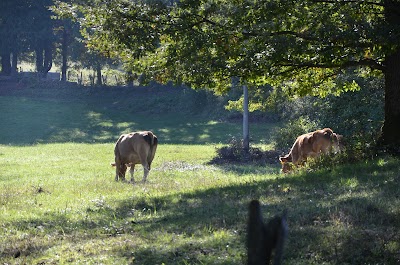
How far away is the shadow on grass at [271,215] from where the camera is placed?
7.15 metres

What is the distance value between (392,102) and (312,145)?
454 centimetres

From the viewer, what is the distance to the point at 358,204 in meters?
Result: 9.27

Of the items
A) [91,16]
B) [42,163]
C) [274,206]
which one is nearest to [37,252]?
[274,206]

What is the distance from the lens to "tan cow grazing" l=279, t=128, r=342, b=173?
18.9 meters

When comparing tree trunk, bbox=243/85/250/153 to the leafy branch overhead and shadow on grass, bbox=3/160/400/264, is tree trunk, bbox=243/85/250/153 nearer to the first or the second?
the leafy branch overhead

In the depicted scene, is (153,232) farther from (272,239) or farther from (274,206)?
(272,239)

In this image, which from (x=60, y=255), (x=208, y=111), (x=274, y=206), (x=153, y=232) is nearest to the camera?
(x=60, y=255)

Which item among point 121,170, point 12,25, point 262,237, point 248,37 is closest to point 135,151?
point 121,170

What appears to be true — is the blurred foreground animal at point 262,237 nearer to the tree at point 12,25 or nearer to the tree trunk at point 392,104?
the tree trunk at point 392,104

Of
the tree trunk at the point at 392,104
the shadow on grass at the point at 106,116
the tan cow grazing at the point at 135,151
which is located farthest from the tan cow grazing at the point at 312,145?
the shadow on grass at the point at 106,116

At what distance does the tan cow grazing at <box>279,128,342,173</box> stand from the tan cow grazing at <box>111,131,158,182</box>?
4.12 m

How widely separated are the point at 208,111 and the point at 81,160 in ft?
92.0

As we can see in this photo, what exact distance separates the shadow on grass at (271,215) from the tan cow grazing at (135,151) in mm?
7621

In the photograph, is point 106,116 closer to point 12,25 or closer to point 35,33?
point 35,33
